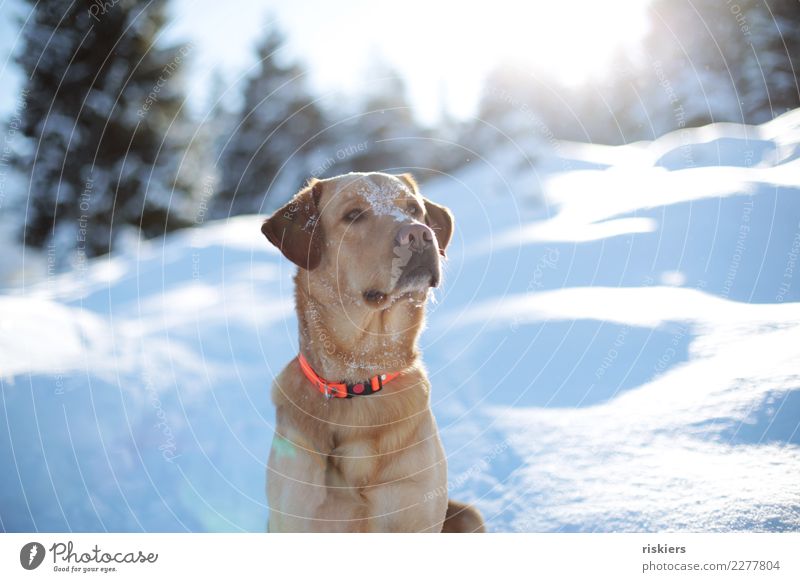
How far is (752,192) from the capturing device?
4641 millimetres

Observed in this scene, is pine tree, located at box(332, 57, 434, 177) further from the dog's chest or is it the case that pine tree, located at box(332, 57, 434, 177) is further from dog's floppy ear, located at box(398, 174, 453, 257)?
the dog's chest

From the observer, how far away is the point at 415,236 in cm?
305

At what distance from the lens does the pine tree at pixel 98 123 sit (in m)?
6.12

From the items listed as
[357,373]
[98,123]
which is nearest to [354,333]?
[357,373]

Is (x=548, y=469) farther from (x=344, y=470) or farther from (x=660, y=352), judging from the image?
(x=344, y=470)

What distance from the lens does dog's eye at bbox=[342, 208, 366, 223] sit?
10.7 ft

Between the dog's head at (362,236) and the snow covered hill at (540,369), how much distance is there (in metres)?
1.53

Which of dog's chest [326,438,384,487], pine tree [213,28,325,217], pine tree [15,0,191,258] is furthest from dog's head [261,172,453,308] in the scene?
pine tree [15,0,191,258]

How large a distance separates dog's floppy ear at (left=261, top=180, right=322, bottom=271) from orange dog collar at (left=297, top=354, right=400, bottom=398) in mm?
538

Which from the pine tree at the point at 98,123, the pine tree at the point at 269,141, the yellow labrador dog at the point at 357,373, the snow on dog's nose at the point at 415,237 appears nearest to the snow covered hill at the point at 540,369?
the yellow labrador dog at the point at 357,373

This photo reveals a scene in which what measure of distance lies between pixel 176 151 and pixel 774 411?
6.86 meters

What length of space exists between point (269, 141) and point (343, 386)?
15.9 feet
